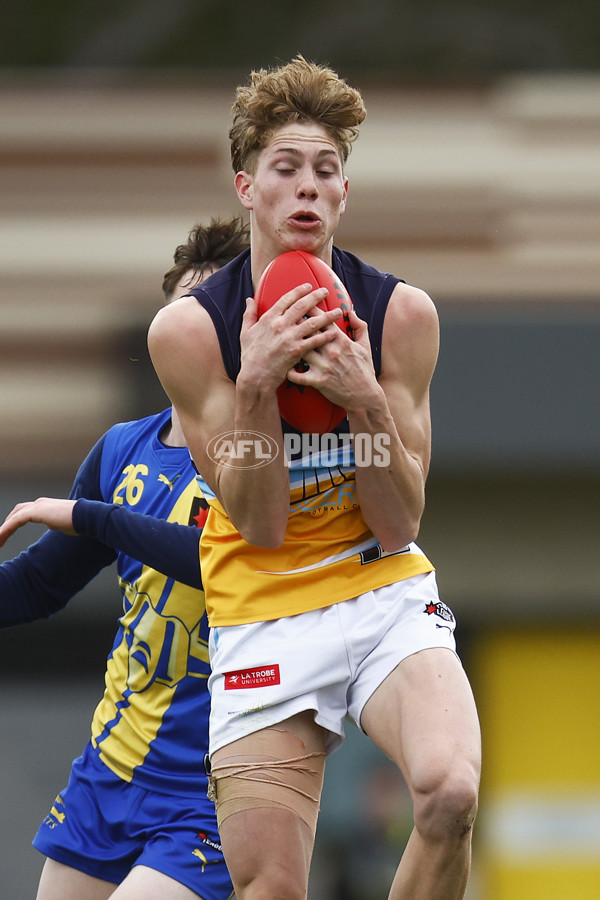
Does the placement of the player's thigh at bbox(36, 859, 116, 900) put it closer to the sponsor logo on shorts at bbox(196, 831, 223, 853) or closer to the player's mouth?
the sponsor logo on shorts at bbox(196, 831, 223, 853)

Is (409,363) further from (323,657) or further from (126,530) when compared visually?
(126,530)

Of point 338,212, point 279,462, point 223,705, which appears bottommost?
point 223,705

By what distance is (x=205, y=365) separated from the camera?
323 cm

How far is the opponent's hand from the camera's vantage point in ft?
12.0

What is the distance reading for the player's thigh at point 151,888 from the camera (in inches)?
135

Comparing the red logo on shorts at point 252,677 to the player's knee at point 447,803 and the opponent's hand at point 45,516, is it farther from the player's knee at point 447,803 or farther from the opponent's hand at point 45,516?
the opponent's hand at point 45,516

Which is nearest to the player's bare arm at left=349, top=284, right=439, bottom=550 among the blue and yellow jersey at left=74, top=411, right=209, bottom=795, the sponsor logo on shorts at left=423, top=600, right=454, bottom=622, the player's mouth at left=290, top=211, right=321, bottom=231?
the sponsor logo on shorts at left=423, top=600, right=454, bottom=622

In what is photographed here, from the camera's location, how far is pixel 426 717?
9.65 feet

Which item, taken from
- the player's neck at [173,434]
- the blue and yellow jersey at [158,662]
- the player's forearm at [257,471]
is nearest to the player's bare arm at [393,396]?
the player's forearm at [257,471]

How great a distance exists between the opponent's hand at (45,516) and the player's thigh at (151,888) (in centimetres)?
94

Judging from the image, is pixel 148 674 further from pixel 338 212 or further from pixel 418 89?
pixel 418 89

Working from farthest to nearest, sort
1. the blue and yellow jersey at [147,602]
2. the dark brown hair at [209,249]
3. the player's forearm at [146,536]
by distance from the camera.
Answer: the dark brown hair at [209,249] → the blue and yellow jersey at [147,602] → the player's forearm at [146,536]

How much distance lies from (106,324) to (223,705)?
20.2 feet

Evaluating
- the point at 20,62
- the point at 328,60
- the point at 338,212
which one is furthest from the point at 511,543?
the point at 338,212
